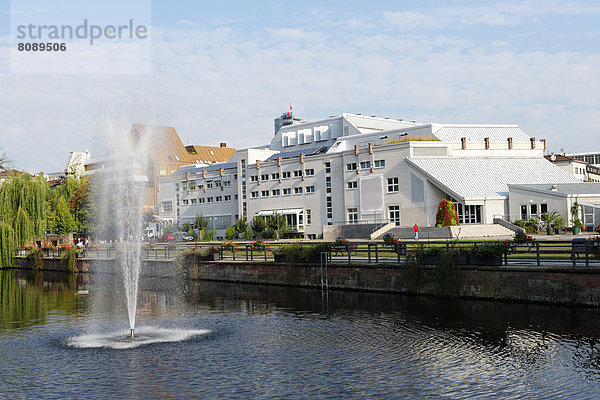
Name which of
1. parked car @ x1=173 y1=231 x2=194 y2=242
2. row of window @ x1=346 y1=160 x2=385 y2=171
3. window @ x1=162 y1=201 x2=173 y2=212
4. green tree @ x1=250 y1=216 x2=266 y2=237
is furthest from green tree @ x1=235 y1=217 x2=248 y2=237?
window @ x1=162 y1=201 x2=173 y2=212

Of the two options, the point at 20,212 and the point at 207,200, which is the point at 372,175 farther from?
the point at 20,212

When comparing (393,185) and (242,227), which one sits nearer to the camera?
(393,185)

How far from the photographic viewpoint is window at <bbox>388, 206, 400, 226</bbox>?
67.5 meters

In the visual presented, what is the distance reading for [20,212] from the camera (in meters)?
57.5

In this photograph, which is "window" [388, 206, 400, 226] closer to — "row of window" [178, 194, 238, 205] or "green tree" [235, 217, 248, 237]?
"green tree" [235, 217, 248, 237]

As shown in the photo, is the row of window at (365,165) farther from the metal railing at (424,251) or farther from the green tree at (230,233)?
the metal railing at (424,251)

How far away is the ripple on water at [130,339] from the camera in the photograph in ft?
61.4

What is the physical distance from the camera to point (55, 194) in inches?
3329

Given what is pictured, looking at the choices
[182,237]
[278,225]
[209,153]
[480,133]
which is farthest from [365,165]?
[209,153]

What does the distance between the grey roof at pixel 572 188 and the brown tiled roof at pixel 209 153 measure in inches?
3305

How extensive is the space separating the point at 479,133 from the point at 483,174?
12508 millimetres

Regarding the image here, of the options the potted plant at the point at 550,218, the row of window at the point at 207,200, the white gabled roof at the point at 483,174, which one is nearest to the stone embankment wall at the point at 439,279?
the potted plant at the point at 550,218

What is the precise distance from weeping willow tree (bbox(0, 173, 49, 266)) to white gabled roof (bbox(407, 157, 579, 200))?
39.4 meters

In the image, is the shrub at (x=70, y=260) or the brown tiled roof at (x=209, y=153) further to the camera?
the brown tiled roof at (x=209, y=153)
